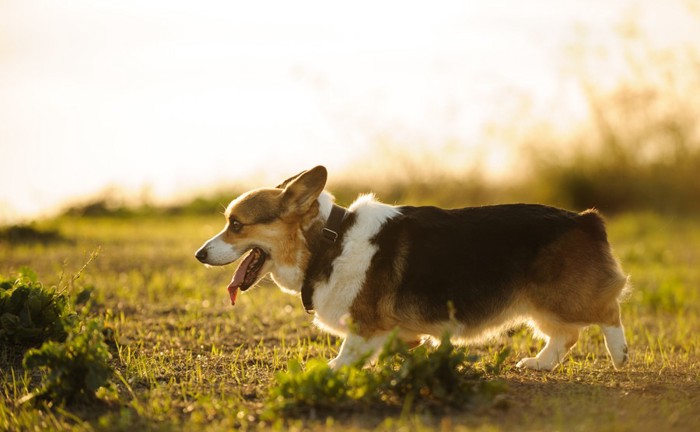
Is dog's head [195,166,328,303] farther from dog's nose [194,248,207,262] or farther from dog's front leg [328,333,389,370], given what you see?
dog's front leg [328,333,389,370]

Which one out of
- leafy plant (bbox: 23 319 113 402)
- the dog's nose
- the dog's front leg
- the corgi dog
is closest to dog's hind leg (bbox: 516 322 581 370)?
the corgi dog

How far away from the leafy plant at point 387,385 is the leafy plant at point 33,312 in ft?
5.38

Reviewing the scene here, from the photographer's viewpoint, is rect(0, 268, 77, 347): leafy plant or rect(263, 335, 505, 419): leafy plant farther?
rect(0, 268, 77, 347): leafy plant

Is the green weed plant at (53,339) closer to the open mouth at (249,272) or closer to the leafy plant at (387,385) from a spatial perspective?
the open mouth at (249,272)

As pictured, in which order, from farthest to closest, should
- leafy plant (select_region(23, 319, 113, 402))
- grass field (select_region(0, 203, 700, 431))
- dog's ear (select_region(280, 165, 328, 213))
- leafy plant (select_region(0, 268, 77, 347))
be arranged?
1. leafy plant (select_region(0, 268, 77, 347))
2. dog's ear (select_region(280, 165, 328, 213))
3. leafy plant (select_region(23, 319, 113, 402))
4. grass field (select_region(0, 203, 700, 431))

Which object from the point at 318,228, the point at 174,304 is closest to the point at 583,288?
the point at 318,228

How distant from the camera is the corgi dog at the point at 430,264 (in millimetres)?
4777

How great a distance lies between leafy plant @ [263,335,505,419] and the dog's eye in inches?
44.6

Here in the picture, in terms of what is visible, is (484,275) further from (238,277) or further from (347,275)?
(238,277)

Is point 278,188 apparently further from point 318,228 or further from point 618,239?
point 618,239

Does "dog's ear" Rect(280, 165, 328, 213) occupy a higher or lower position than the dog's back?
higher

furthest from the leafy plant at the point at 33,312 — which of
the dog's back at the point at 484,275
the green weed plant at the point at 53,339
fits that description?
the dog's back at the point at 484,275

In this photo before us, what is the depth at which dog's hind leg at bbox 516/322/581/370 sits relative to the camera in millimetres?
5117

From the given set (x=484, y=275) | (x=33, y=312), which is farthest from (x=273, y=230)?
(x=33, y=312)
